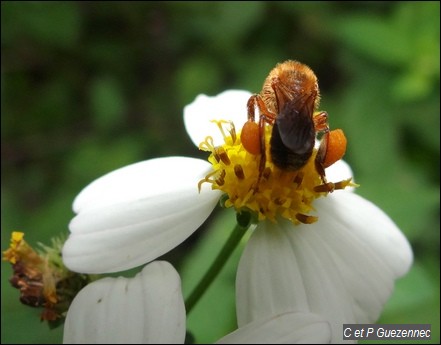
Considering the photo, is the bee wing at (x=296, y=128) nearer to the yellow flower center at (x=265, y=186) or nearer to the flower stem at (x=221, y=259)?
the yellow flower center at (x=265, y=186)

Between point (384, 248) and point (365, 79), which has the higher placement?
point (365, 79)

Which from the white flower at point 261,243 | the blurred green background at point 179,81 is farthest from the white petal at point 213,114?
the blurred green background at point 179,81

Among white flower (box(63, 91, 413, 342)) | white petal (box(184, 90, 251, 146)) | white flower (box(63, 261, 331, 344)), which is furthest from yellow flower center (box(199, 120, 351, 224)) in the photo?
white flower (box(63, 261, 331, 344))

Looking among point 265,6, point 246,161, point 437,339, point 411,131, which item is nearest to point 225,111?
point 246,161

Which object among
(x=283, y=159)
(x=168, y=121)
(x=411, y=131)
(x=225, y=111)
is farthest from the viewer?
(x=168, y=121)

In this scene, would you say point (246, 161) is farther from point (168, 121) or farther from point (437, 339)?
point (168, 121)

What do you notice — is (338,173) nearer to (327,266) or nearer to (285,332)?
(327,266)
